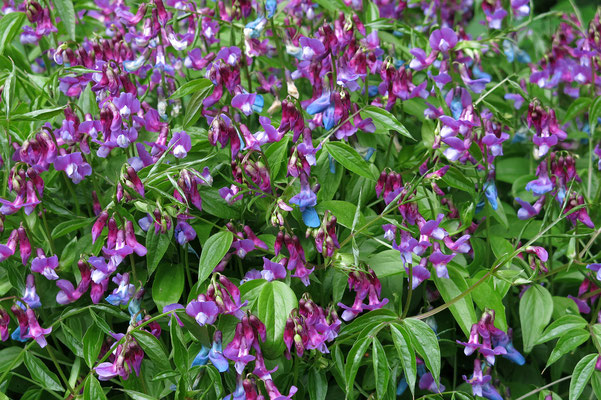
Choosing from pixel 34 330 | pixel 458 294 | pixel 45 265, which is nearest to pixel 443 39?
pixel 458 294

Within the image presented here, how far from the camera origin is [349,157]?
2160mm

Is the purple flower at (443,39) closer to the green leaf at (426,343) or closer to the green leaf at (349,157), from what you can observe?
the green leaf at (349,157)

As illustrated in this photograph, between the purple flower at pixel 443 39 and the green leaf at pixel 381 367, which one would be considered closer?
the green leaf at pixel 381 367

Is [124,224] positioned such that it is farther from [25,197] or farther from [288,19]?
[288,19]

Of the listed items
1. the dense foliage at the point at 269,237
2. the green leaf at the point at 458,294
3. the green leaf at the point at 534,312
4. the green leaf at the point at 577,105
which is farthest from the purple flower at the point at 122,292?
the green leaf at the point at 577,105

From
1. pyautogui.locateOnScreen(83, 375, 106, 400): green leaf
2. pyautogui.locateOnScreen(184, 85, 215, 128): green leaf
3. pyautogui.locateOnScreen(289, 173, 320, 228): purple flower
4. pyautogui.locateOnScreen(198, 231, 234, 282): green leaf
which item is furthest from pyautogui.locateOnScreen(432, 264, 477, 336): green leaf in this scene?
pyautogui.locateOnScreen(83, 375, 106, 400): green leaf

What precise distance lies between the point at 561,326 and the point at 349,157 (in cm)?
78

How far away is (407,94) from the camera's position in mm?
2396

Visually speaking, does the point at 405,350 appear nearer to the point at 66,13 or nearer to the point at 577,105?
the point at 577,105

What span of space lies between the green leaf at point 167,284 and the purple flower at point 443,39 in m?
1.08

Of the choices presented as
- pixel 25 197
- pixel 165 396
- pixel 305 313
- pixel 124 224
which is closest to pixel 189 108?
pixel 124 224

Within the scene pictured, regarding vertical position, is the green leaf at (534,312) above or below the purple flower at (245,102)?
below

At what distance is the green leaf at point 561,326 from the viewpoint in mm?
2135

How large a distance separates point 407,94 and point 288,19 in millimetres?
654
